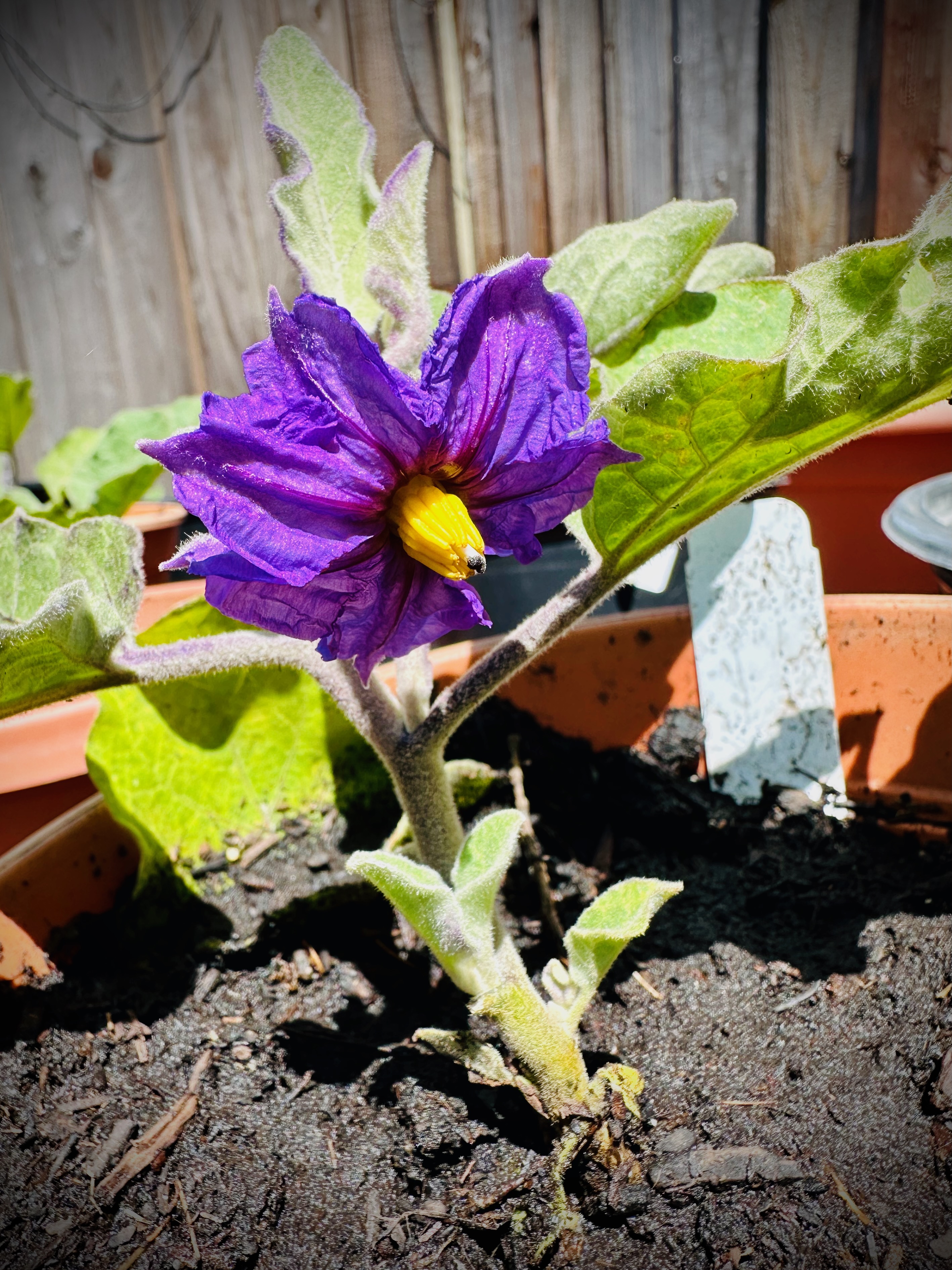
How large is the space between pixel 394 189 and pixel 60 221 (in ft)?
8.52

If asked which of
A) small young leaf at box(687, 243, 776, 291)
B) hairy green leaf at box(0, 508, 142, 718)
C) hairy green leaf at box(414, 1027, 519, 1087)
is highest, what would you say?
small young leaf at box(687, 243, 776, 291)

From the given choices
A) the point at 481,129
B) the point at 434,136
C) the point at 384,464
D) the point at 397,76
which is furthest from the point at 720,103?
the point at 384,464

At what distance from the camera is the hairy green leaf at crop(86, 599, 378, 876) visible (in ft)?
3.35

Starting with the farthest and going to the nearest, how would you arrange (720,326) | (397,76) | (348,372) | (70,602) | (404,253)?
1. (397,76)
2. (720,326)
3. (404,253)
4. (70,602)
5. (348,372)

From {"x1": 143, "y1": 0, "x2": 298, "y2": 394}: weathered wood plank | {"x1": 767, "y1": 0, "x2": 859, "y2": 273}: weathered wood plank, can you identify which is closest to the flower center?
{"x1": 143, "y1": 0, "x2": 298, "y2": 394}: weathered wood plank

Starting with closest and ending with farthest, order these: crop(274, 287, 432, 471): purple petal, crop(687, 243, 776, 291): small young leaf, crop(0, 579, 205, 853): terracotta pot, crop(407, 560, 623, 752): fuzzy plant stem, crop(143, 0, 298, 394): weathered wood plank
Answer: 1. crop(274, 287, 432, 471): purple petal
2. crop(407, 560, 623, 752): fuzzy plant stem
3. crop(687, 243, 776, 291): small young leaf
4. crop(0, 579, 205, 853): terracotta pot
5. crop(143, 0, 298, 394): weathered wood plank

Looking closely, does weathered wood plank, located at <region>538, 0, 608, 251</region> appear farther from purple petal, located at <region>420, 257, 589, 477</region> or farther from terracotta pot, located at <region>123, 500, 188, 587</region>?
purple petal, located at <region>420, 257, 589, 477</region>

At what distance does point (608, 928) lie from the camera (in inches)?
27.0

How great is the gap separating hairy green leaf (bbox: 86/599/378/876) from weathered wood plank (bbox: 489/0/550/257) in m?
1.88

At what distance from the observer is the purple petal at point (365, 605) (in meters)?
0.59

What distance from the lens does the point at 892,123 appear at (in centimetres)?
236

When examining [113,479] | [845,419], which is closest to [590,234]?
[845,419]

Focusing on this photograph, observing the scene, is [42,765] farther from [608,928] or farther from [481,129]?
[481,129]

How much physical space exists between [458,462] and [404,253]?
0.25 metres
